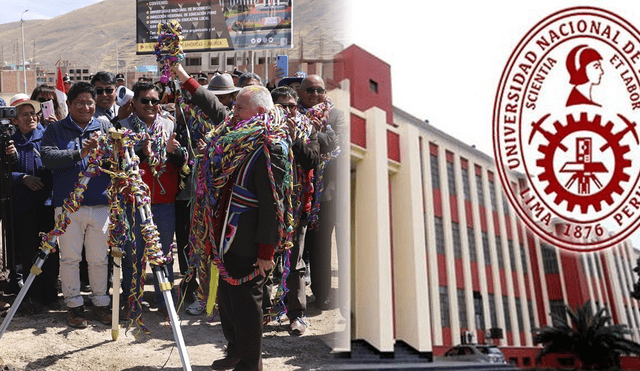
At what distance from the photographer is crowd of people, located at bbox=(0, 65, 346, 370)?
3820 mm

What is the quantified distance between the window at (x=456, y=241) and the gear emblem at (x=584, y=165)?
27cm

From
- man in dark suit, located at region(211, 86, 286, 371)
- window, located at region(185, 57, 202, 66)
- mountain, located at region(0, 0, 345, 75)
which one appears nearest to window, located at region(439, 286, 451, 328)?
man in dark suit, located at region(211, 86, 286, 371)

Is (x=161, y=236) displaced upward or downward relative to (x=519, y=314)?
upward

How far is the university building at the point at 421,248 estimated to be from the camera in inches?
51.5

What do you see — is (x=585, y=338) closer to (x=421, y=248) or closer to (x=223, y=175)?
(x=421, y=248)

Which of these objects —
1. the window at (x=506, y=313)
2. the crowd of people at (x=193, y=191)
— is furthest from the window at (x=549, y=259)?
the crowd of people at (x=193, y=191)

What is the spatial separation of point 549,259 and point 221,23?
3288 cm

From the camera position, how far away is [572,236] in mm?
1499

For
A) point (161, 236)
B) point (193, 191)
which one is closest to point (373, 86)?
point (193, 191)

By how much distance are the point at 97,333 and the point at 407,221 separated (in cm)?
439

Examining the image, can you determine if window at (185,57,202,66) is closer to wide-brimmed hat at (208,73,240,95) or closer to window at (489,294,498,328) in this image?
wide-brimmed hat at (208,73,240,95)

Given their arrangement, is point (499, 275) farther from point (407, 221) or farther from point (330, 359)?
point (330, 359)

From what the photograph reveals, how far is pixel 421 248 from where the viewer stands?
1.35 metres

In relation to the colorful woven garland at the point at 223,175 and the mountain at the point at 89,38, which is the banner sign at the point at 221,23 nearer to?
the colorful woven garland at the point at 223,175
